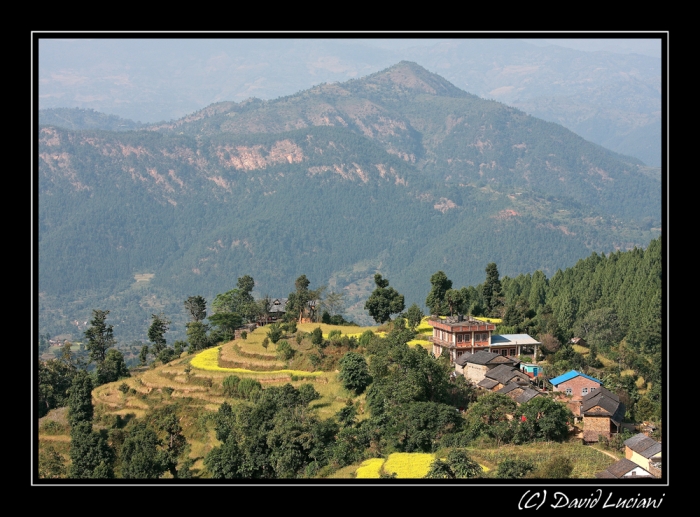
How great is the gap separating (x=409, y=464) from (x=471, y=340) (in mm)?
16165

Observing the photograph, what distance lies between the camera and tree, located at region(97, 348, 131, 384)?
188ft

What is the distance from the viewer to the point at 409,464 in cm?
3269

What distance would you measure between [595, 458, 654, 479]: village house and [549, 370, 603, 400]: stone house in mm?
10149

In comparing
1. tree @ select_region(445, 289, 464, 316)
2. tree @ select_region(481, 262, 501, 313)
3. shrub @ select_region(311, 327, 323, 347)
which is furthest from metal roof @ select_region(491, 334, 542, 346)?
tree @ select_region(481, 262, 501, 313)

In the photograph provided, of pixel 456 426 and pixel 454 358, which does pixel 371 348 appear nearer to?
pixel 454 358

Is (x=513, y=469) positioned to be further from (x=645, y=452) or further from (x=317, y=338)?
(x=317, y=338)

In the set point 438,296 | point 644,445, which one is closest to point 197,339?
point 438,296

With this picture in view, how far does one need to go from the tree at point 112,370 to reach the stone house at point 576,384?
2775cm

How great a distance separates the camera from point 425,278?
182375mm

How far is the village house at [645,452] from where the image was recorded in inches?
1228

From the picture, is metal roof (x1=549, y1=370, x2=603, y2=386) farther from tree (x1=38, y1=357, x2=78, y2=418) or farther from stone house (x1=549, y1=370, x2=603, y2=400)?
tree (x1=38, y1=357, x2=78, y2=418)
